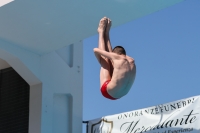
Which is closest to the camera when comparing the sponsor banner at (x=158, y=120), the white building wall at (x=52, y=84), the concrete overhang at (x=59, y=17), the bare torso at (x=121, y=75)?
the bare torso at (x=121, y=75)

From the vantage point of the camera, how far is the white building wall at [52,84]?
736 centimetres

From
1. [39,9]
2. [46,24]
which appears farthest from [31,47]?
[39,9]

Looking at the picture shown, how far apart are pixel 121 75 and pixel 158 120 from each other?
2351 mm

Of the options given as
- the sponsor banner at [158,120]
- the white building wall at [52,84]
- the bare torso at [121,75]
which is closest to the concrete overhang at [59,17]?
the white building wall at [52,84]

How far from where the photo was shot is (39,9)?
6.29 m

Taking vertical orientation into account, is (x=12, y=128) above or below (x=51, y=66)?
below

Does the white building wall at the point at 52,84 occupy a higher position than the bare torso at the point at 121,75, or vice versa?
the white building wall at the point at 52,84

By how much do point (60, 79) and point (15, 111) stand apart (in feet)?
3.18

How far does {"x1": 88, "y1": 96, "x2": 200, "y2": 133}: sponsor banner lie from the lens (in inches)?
251

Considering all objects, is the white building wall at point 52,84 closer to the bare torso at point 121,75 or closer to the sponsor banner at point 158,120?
the sponsor banner at point 158,120

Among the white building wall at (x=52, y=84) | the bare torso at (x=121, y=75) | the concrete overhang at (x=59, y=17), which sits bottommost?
the bare torso at (x=121, y=75)

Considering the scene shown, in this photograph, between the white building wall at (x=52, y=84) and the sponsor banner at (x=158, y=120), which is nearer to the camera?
the sponsor banner at (x=158, y=120)

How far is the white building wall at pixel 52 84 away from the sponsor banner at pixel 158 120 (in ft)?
2.16

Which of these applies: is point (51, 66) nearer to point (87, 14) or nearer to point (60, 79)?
point (60, 79)
